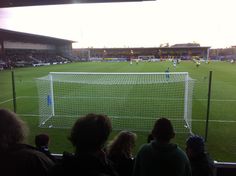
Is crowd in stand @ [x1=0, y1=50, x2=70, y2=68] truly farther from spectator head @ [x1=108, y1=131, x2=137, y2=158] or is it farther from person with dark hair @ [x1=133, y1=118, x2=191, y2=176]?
person with dark hair @ [x1=133, y1=118, x2=191, y2=176]

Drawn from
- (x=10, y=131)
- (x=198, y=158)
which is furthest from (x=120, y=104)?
(x=10, y=131)

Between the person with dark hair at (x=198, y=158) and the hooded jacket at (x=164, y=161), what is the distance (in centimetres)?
29

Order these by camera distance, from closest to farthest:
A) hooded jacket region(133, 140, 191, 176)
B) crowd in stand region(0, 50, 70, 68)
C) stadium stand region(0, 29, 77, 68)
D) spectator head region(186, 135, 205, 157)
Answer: hooded jacket region(133, 140, 191, 176)
spectator head region(186, 135, 205, 157)
stadium stand region(0, 29, 77, 68)
crowd in stand region(0, 50, 70, 68)

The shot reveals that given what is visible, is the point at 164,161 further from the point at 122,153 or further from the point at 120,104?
the point at 120,104

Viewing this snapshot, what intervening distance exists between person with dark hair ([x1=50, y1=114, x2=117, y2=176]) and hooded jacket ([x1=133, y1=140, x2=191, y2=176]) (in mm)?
879

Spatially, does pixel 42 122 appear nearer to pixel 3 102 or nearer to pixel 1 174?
pixel 3 102

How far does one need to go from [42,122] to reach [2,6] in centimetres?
545

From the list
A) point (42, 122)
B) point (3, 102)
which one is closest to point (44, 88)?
point (42, 122)

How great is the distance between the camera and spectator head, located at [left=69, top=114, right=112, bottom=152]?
197 centimetres

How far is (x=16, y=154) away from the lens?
6.59 ft

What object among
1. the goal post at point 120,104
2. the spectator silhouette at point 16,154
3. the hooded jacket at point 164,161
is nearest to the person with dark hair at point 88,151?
the spectator silhouette at point 16,154

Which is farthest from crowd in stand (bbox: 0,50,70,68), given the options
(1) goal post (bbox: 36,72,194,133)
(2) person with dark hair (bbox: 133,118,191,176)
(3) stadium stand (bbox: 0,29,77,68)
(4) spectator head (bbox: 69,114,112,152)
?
(4) spectator head (bbox: 69,114,112,152)

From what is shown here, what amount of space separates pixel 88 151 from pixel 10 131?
650mm

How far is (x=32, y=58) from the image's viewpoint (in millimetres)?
60281
